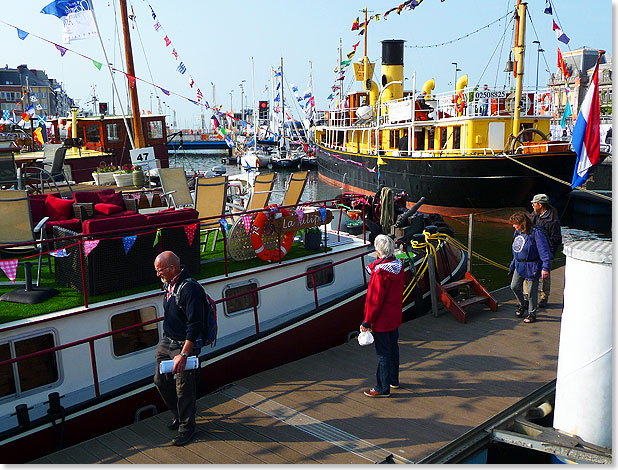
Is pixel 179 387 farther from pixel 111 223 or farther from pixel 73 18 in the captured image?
pixel 73 18

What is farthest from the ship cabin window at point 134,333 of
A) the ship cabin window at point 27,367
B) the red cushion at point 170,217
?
the red cushion at point 170,217

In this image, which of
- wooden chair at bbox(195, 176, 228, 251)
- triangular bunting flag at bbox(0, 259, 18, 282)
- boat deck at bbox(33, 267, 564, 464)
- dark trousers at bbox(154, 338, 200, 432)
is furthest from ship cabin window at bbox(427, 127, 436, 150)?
dark trousers at bbox(154, 338, 200, 432)

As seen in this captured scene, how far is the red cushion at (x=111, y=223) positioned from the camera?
21.9ft

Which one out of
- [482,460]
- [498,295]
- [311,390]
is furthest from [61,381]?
[498,295]

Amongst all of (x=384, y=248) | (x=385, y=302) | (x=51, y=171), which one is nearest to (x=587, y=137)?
(x=384, y=248)

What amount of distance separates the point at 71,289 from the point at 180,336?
263 centimetres

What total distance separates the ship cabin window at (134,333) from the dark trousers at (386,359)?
2.89m

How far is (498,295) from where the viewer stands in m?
10.8

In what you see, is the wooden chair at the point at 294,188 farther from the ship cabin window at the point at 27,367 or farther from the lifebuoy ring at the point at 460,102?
the lifebuoy ring at the point at 460,102

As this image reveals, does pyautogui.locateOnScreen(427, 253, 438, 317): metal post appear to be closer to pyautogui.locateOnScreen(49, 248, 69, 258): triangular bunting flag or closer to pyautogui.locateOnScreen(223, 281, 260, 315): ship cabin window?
pyautogui.locateOnScreen(223, 281, 260, 315): ship cabin window

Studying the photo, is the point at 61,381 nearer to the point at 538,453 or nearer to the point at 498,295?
the point at 538,453

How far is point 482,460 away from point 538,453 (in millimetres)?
704

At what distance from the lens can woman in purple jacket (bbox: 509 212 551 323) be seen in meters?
8.50

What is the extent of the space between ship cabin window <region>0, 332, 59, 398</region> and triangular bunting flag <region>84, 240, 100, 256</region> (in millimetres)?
1050
